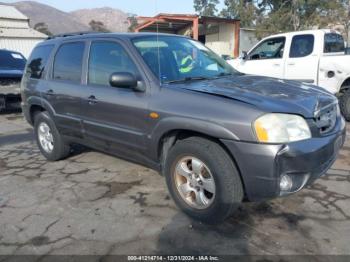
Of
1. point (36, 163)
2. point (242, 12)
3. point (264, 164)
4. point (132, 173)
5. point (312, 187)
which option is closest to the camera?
point (264, 164)

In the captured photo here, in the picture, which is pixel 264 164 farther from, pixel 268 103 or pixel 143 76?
pixel 143 76

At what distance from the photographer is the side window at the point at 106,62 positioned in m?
3.90

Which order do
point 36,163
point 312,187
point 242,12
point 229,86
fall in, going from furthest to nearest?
point 242,12, point 36,163, point 312,187, point 229,86

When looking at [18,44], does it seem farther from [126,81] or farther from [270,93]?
[270,93]

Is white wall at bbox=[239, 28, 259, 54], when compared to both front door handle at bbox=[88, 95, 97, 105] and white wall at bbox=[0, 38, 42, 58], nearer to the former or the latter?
white wall at bbox=[0, 38, 42, 58]

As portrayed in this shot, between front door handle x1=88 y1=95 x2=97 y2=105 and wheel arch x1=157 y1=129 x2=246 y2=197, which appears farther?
front door handle x1=88 y1=95 x2=97 y2=105

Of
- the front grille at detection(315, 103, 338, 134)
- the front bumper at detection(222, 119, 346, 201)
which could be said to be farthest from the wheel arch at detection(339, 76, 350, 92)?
→ the front bumper at detection(222, 119, 346, 201)

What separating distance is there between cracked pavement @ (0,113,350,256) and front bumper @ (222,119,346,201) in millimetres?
469

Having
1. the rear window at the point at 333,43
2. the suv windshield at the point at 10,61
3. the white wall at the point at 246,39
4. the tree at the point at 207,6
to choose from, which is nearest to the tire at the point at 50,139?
the rear window at the point at 333,43

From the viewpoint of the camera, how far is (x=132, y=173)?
15.6 ft

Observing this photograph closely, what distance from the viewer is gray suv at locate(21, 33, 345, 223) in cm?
288

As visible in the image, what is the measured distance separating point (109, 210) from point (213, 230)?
116 cm

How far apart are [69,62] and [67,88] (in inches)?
14.8

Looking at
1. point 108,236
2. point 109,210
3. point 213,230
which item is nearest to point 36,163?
point 109,210
